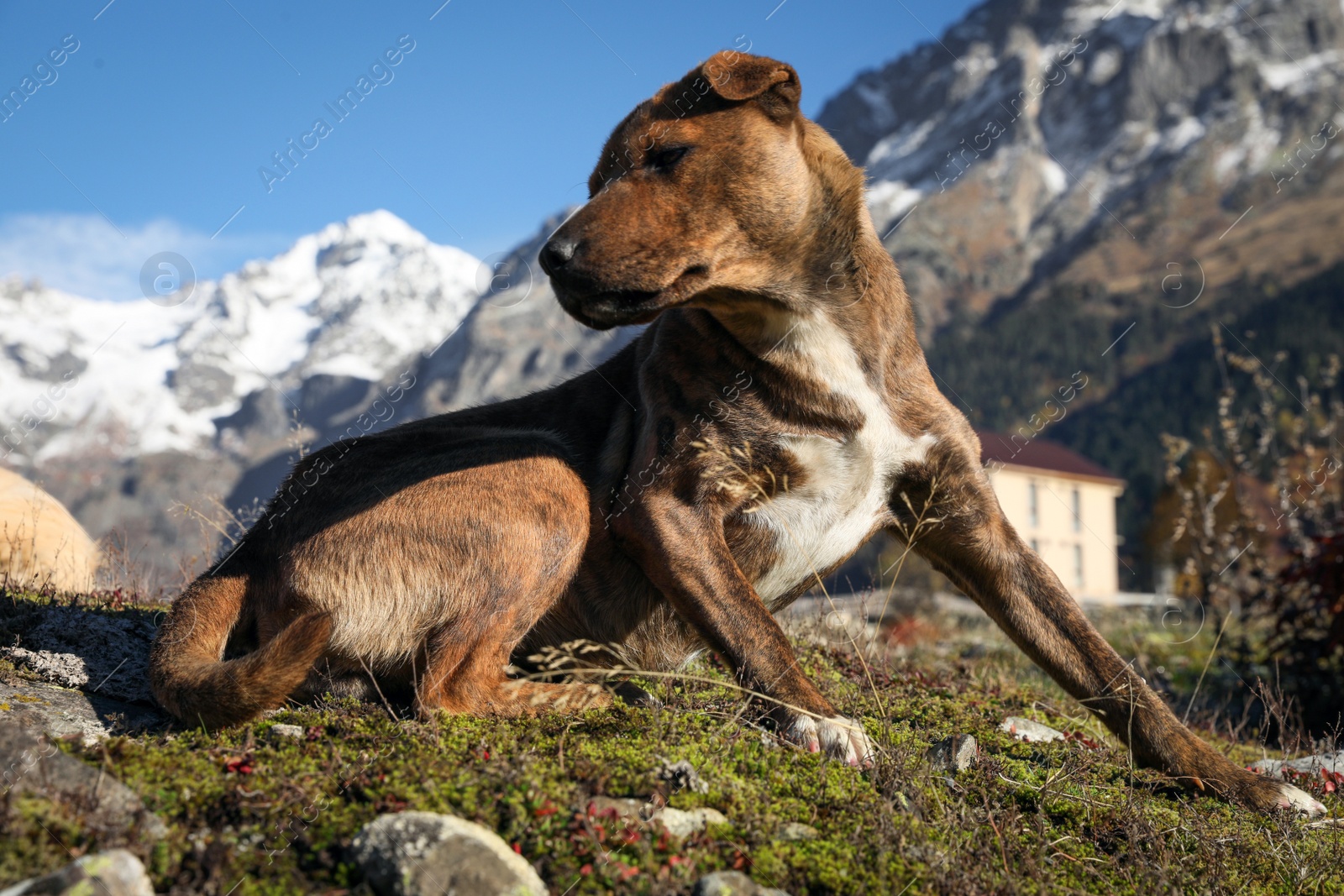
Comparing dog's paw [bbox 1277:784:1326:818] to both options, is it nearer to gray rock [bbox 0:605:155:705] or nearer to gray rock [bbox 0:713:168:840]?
gray rock [bbox 0:713:168:840]

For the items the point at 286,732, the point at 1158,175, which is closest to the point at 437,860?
the point at 286,732

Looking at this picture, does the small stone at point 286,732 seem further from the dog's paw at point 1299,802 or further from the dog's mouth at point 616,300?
the dog's paw at point 1299,802

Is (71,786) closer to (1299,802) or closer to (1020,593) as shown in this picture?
(1020,593)

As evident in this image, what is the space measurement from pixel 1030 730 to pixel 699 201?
8.51 feet

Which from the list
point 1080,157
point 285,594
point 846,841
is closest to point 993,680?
point 846,841

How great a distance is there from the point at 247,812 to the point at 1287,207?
16560 centimetres

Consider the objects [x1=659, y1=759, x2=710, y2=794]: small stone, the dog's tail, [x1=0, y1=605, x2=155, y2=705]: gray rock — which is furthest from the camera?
[x1=0, y1=605, x2=155, y2=705]: gray rock

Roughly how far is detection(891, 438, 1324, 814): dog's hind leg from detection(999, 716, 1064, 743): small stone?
0.32m

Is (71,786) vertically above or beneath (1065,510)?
above

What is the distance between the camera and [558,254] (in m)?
3.01

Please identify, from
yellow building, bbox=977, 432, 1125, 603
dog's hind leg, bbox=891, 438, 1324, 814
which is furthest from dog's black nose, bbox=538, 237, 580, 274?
yellow building, bbox=977, 432, 1125, 603

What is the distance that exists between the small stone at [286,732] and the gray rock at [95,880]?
0.83m

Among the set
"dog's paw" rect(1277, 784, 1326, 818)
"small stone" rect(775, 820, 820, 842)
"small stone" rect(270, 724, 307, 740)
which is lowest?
"dog's paw" rect(1277, 784, 1326, 818)

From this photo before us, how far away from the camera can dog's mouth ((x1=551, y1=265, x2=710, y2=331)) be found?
3.02 meters
